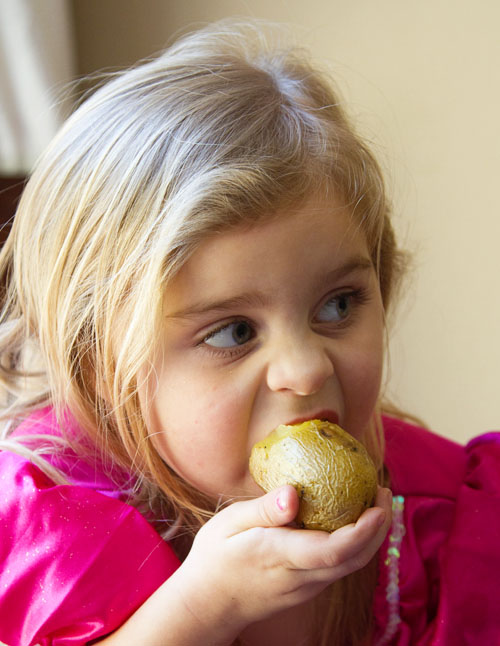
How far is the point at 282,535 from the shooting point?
2.06 ft

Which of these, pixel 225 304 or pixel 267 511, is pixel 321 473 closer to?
pixel 267 511

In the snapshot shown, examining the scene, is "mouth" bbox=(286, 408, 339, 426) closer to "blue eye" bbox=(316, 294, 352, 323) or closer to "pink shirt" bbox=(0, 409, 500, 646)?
"blue eye" bbox=(316, 294, 352, 323)

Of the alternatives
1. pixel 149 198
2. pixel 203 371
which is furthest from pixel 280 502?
pixel 149 198

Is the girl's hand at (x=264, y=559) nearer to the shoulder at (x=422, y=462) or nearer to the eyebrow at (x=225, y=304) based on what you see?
the eyebrow at (x=225, y=304)

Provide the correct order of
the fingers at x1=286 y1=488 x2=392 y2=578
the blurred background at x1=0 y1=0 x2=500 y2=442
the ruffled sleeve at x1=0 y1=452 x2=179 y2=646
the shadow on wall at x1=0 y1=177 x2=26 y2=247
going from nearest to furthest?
1. the fingers at x1=286 y1=488 x2=392 y2=578
2. the ruffled sleeve at x1=0 y1=452 x2=179 y2=646
3. the shadow on wall at x1=0 y1=177 x2=26 y2=247
4. the blurred background at x1=0 y1=0 x2=500 y2=442

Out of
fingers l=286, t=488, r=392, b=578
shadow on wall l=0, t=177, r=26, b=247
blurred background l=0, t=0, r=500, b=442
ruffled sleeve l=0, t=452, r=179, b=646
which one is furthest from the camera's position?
blurred background l=0, t=0, r=500, b=442

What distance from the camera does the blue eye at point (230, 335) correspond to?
69 cm

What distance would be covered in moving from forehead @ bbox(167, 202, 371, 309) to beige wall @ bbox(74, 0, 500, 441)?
0.61 metres

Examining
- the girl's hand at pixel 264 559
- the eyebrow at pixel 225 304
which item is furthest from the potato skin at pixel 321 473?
the eyebrow at pixel 225 304

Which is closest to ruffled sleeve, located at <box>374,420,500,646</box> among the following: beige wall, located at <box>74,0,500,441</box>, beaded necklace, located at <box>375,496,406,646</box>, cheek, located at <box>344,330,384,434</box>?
beaded necklace, located at <box>375,496,406,646</box>

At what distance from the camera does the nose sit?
654 millimetres

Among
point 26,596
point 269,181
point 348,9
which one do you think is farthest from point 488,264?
point 26,596

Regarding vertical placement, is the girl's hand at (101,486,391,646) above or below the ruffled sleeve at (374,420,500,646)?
above

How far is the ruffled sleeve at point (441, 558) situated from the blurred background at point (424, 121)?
37 cm
